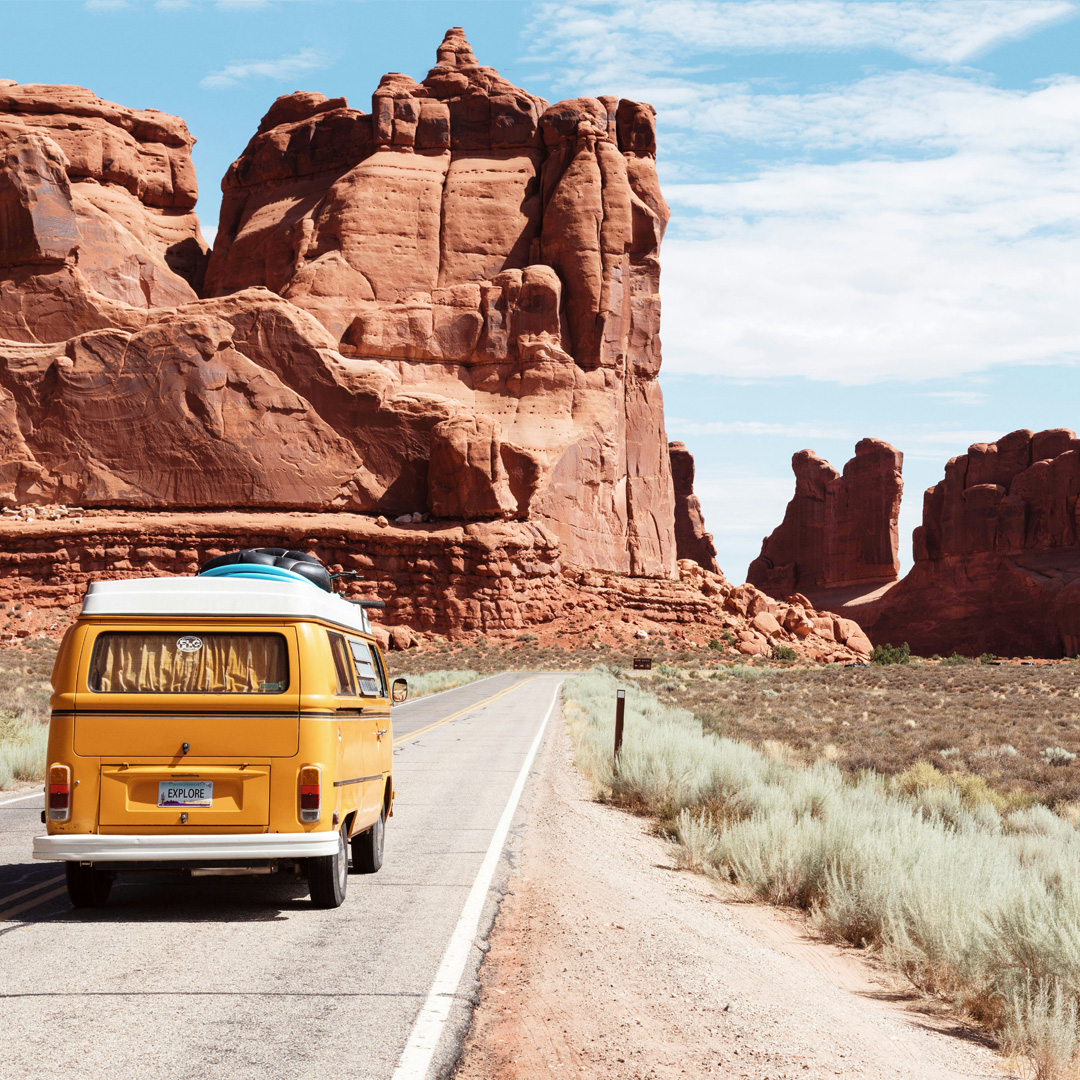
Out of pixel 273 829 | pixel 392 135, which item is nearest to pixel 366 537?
pixel 392 135

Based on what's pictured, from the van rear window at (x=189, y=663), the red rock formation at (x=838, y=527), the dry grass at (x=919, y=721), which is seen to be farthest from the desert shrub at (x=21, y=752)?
the red rock formation at (x=838, y=527)

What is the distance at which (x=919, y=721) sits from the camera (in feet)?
85.4

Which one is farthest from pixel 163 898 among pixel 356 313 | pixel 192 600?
pixel 356 313

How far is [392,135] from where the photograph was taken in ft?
262

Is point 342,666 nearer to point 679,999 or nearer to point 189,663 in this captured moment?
point 189,663

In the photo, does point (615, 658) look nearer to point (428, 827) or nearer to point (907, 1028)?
point (428, 827)

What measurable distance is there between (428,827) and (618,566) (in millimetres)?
61363

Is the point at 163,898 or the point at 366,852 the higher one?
the point at 366,852

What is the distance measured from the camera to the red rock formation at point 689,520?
402 ft

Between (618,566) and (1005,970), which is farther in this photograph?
(618,566)

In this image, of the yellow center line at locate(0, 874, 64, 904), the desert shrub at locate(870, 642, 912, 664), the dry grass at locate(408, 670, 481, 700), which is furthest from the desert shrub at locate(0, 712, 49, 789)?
the desert shrub at locate(870, 642, 912, 664)

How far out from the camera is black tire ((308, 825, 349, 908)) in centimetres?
771

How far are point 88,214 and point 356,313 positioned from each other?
19430 mm

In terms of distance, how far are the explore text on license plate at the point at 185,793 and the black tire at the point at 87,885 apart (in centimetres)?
77
